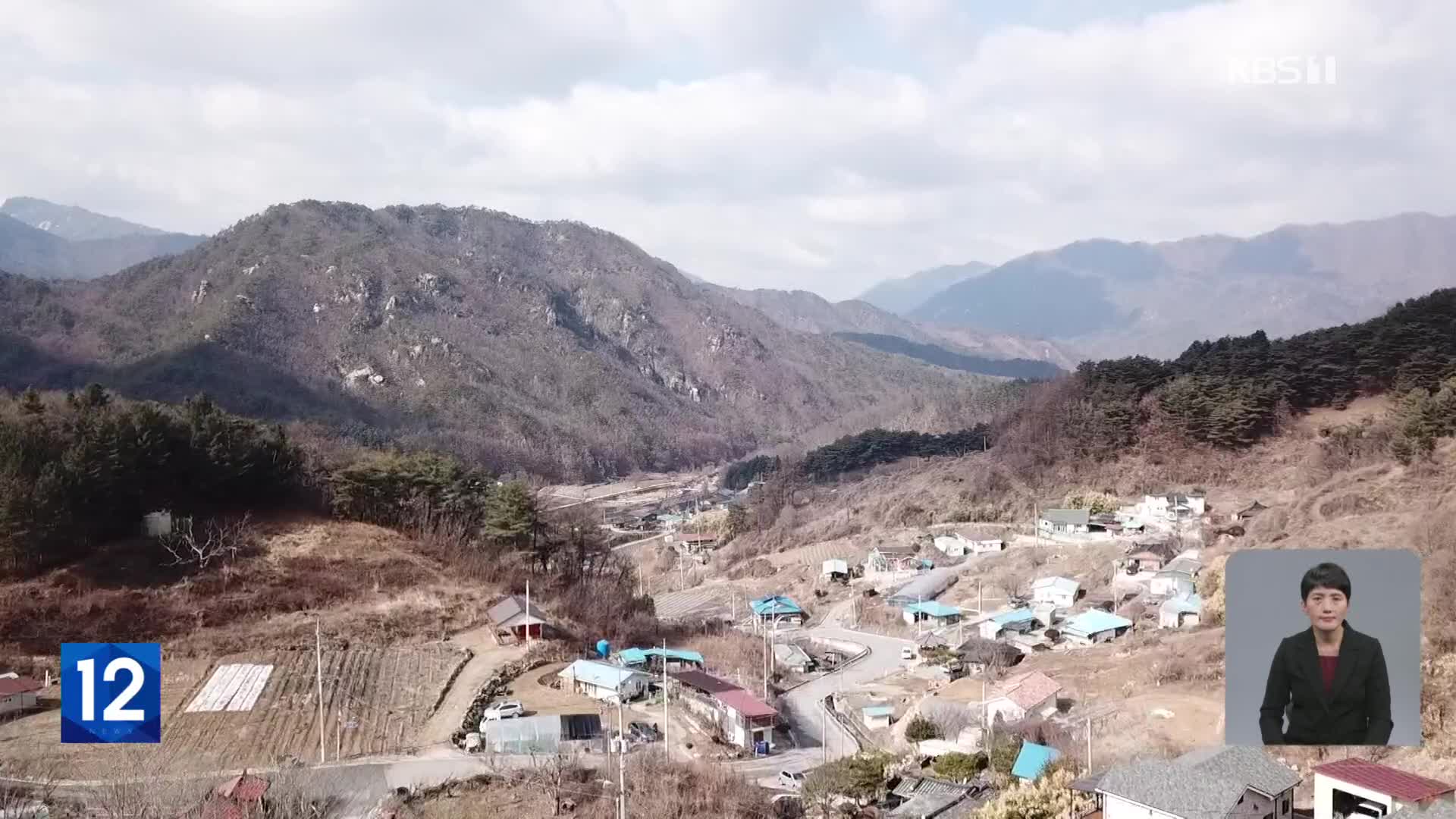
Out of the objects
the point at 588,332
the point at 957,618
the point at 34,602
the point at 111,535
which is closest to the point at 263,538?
the point at 111,535

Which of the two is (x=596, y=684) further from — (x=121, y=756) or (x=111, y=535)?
(x=111, y=535)

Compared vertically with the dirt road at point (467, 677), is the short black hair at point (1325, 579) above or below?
above

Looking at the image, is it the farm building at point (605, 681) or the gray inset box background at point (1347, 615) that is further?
the farm building at point (605, 681)

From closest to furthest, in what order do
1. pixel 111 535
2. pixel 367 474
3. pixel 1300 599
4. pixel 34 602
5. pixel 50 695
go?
1. pixel 1300 599
2. pixel 50 695
3. pixel 34 602
4. pixel 111 535
5. pixel 367 474

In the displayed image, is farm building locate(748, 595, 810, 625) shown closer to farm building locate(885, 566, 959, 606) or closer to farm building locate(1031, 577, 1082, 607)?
farm building locate(885, 566, 959, 606)

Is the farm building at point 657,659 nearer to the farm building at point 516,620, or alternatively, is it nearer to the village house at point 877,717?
the farm building at point 516,620

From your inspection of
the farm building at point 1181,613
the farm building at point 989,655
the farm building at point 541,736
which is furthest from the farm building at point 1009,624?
the farm building at point 541,736

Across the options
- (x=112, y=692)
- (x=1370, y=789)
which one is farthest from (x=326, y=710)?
(x=1370, y=789)
